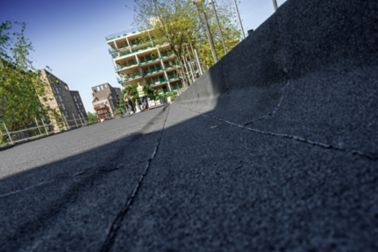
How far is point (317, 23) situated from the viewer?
162cm

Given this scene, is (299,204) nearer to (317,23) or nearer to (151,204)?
(151,204)

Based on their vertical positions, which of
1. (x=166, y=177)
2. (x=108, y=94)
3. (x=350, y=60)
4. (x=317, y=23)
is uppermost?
(x=108, y=94)

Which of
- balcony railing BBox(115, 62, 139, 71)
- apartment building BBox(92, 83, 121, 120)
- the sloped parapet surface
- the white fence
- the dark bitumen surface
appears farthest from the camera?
apartment building BBox(92, 83, 121, 120)

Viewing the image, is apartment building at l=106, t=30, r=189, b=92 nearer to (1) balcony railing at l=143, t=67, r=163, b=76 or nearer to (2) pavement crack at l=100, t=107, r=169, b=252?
(1) balcony railing at l=143, t=67, r=163, b=76

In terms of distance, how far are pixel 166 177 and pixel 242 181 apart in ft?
1.36

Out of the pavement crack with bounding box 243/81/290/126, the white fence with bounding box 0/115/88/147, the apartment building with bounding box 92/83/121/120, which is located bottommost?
the pavement crack with bounding box 243/81/290/126

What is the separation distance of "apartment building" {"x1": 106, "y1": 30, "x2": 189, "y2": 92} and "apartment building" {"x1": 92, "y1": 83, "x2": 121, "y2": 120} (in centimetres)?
3217

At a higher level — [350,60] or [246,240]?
[350,60]

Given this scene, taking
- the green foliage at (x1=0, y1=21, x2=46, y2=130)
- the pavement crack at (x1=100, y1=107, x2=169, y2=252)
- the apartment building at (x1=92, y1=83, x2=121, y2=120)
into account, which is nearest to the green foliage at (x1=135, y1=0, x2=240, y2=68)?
the green foliage at (x1=0, y1=21, x2=46, y2=130)

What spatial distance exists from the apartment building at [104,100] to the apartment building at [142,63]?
32168mm

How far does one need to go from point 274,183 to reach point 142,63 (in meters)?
58.4

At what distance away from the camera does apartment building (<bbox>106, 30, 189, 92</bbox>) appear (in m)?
55.8

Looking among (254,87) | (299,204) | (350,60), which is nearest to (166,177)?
(299,204)

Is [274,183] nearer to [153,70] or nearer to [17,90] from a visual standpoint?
[17,90]
